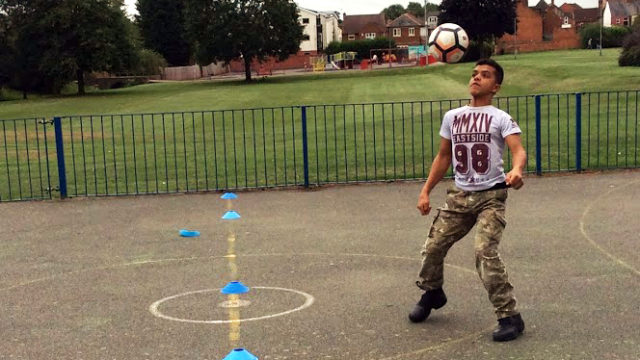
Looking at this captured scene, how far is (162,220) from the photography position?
1041 cm

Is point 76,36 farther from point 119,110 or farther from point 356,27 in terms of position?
point 356,27

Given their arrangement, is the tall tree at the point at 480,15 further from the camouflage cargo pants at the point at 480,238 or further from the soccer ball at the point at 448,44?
the camouflage cargo pants at the point at 480,238

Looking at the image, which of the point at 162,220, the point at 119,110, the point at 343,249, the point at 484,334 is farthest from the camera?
the point at 119,110

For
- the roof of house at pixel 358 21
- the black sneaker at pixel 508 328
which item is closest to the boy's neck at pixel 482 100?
the black sneaker at pixel 508 328

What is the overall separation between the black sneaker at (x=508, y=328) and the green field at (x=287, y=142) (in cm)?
746

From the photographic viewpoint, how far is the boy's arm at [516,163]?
515cm

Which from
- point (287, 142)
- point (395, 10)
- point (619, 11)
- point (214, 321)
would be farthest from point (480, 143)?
point (395, 10)

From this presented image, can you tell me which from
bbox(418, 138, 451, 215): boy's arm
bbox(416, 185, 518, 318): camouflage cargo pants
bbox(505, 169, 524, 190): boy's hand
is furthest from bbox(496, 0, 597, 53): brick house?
bbox(505, 169, 524, 190): boy's hand

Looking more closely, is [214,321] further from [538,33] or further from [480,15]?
[538,33]

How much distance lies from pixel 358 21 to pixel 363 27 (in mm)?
6789

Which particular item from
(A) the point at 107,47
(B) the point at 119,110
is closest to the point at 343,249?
(B) the point at 119,110

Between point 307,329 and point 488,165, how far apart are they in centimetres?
173

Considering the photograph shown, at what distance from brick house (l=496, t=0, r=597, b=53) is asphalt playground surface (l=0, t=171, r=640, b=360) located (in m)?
81.0

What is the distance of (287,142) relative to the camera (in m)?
19.6
